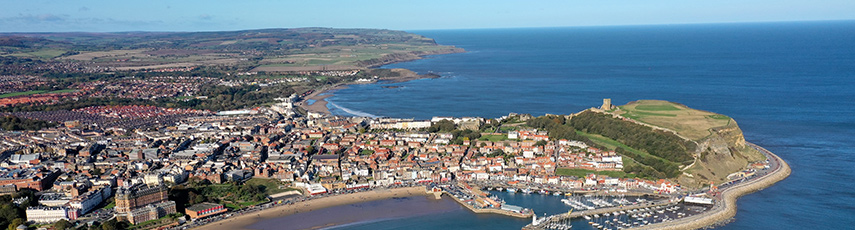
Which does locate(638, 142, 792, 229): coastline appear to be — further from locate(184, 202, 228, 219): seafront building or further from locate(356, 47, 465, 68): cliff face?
locate(356, 47, 465, 68): cliff face

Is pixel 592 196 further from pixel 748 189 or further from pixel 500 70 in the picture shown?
pixel 500 70

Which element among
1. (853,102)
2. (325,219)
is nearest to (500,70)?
(853,102)

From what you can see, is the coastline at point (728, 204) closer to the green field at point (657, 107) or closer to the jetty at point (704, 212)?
the jetty at point (704, 212)

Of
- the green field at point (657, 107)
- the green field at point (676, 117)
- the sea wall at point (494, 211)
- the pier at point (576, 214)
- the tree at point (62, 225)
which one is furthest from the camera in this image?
the green field at point (657, 107)

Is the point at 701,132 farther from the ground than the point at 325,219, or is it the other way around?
the point at 701,132

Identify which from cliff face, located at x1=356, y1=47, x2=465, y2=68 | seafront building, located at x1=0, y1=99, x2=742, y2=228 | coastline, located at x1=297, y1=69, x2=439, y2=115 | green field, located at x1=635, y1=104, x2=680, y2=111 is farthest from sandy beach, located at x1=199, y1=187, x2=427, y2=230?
cliff face, located at x1=356, y1=47, x2=465, y2=68

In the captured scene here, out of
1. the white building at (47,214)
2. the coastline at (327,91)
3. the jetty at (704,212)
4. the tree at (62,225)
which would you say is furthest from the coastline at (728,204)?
the coastline at (327,91)
